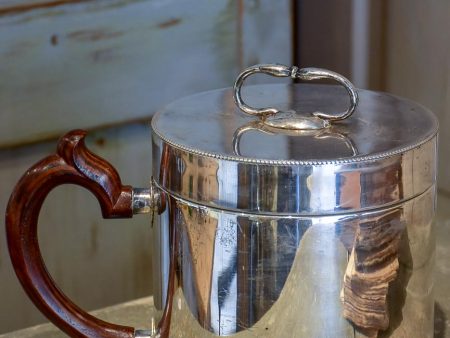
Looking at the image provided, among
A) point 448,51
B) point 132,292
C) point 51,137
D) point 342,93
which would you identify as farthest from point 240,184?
point 132,292

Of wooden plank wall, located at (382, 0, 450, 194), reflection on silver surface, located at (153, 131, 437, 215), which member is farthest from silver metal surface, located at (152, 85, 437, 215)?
wooden plank wall, located at (382, 0, 450, 194)

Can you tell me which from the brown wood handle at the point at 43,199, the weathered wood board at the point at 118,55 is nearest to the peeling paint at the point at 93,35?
the weathered wood board at the point at 118,55

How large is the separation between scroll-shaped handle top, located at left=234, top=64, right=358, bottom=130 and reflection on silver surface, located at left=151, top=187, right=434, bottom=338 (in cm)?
6

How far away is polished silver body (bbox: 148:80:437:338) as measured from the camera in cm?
44

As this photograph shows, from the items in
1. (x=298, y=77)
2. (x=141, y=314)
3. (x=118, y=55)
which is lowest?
(x=141, y=314)

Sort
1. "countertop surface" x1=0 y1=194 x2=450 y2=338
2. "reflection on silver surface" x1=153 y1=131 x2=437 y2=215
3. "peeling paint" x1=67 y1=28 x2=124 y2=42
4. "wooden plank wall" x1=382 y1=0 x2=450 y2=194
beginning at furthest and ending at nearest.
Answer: "peeling paint" x1=67 y1=28 x2=124 y2=42, "wooden plank wall" x1=382 y1=0 x2=450 y2=194, "countertop surface" x1=0 y1=194 x2=450 y2=338, "reflection on silver surface" x1=153 y1=131 x2=437 y2=215

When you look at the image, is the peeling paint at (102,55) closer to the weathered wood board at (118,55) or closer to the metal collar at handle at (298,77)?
the weathered wood board at (118,55)

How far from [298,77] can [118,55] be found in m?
0.64

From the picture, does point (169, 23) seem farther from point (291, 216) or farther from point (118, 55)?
point (291, 216)

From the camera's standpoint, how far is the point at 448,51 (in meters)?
0.97

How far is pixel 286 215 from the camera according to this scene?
444 millimetres

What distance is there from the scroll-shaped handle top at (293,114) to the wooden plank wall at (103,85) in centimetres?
61

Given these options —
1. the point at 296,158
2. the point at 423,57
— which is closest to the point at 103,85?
the point at 423,57

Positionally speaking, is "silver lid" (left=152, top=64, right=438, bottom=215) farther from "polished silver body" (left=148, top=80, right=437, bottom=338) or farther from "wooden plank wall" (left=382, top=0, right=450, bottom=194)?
"wooden plank wall" (left=382, top=0, right=450, bottom=194)
